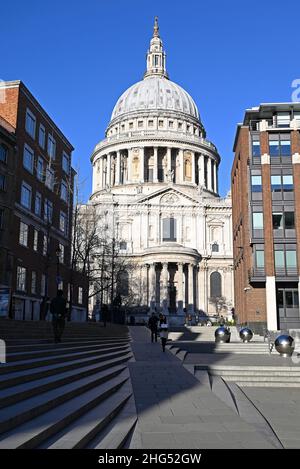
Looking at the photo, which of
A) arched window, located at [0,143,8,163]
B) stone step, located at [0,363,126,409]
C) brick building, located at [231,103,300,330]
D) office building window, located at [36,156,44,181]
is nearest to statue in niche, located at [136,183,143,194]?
brick building, located at [231,103,300,330]

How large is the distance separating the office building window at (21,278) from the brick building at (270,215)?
68.8 feet

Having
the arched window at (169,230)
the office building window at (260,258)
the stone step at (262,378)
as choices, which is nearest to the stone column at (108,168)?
the arched window at (169,230)

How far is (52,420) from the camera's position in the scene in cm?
774

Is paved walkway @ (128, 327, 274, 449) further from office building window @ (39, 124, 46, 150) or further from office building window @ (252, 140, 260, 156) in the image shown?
office building window @ (252, 140, 260, 156)

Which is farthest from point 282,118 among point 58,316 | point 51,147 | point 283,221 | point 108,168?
point 108,168

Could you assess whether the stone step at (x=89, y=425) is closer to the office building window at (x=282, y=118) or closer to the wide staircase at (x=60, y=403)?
the wide staircase at (x=60, y=403)

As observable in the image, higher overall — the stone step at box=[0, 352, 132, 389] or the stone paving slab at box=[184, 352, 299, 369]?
the stone step at box=[0, 352, 132, 389]

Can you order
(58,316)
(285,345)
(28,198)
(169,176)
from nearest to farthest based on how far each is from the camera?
(58,316) < (285,345) < (28,198) < (169,176)

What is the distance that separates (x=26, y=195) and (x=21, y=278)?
6383 mm

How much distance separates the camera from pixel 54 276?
44.0 meters

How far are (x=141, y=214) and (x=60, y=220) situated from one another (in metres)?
48.6

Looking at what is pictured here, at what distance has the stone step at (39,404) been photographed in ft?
23.4

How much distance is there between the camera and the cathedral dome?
404 ft

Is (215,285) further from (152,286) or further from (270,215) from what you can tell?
(270,215)
